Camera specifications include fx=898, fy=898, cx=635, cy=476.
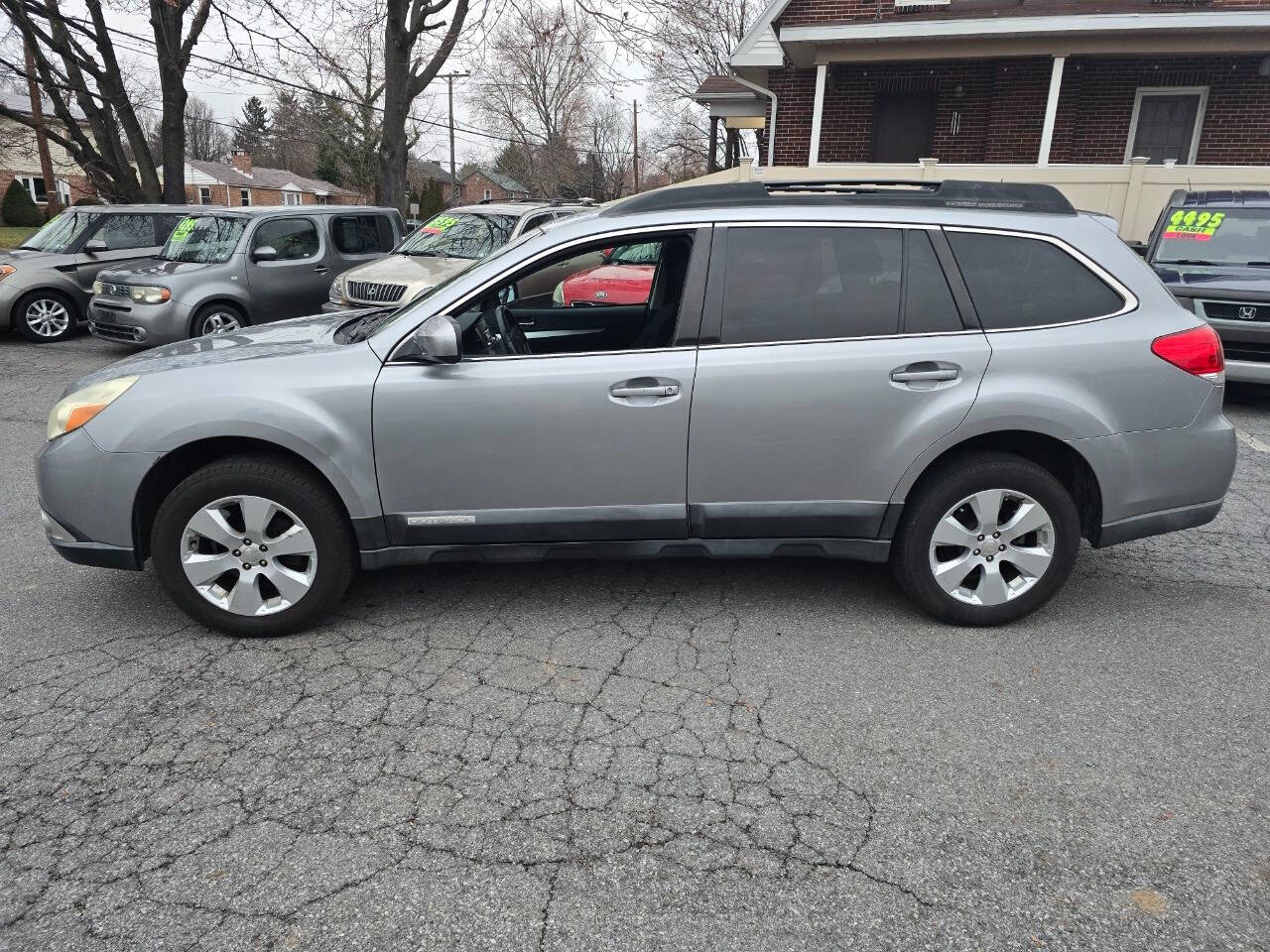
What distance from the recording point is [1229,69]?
15.3m

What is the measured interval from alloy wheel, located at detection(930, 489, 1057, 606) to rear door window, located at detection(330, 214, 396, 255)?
953cm

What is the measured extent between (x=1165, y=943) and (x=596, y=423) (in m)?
2.44

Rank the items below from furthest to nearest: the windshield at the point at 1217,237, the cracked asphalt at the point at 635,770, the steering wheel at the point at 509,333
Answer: the windshield at the point at 1217,237
the steering wheel at the point at 509,333
the cracked asphalt at the point at 635,770

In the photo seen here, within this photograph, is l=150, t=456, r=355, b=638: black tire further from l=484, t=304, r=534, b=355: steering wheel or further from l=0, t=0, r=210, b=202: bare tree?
l=0, t=0, r=210, b=202: bare tree

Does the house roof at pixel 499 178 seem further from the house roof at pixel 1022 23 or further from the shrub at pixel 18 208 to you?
the house roof at pixel 1022 23

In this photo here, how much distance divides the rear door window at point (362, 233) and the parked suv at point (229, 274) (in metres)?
0.02

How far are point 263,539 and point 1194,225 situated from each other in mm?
Result: 9253

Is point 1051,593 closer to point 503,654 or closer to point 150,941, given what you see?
point 503,654

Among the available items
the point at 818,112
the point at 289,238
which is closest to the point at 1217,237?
the point at 818,112

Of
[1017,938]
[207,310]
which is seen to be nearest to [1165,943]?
[1017,938]

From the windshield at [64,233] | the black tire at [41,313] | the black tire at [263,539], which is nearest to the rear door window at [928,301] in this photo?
the black tire at [263,539]

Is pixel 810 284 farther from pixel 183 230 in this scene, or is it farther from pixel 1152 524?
pixel 183 230

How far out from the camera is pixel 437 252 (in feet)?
33.2

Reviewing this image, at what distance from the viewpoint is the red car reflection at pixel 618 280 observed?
4.99 metres
